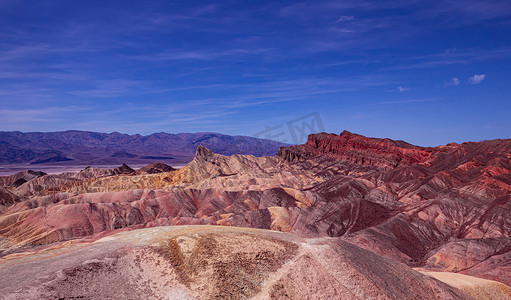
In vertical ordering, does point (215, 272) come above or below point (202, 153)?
below

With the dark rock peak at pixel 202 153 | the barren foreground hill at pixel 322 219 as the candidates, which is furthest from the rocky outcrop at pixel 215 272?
the dark rock peak at pixel 202 153

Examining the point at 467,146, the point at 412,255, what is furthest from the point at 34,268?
the point at 467,146

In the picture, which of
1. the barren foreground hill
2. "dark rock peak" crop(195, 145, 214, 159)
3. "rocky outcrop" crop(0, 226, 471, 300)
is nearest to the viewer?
"rocky outcrop" crop(0, 226, 471, 300)

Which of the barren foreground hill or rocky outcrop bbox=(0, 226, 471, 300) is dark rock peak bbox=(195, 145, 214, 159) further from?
rocky outcrop bbox=(0, 226, 471, 300)

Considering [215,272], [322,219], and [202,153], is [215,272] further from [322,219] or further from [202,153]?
[202,153]

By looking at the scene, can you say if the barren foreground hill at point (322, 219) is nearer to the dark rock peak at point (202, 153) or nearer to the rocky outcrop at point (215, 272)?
the rocky outcrop at point (215, 272)

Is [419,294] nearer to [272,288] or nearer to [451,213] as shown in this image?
[272,288]

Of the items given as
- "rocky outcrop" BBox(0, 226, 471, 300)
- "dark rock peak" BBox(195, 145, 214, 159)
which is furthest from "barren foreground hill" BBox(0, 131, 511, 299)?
"dark rock peak" BBox(195, 145, 214, 159)

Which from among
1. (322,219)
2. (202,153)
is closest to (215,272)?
(322,219)
